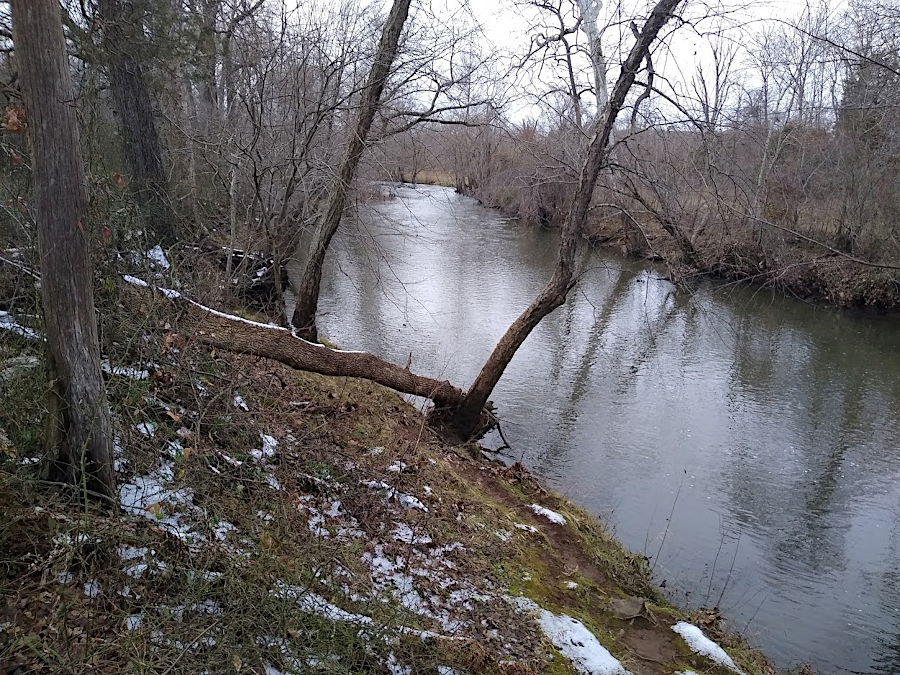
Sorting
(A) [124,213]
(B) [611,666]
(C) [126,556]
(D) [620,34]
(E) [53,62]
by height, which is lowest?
(B) [611,666]

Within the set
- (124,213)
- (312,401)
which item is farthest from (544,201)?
(124,213)

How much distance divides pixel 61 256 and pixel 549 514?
4.82m

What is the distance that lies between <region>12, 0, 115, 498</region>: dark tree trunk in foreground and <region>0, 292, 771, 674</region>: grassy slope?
0.26m

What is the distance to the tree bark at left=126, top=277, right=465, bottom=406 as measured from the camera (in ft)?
16.5

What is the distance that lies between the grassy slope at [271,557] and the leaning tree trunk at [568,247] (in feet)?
6.69

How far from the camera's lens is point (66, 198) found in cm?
268

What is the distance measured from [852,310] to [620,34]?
12387 mm

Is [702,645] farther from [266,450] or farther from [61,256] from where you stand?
[61,256]

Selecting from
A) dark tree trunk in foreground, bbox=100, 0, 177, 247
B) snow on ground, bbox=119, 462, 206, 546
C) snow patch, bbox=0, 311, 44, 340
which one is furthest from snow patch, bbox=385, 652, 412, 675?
dark tree trunk in foreground, bbox=100, 0, 177, 247

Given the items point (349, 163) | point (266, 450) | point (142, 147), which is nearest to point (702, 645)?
point (266, 450)

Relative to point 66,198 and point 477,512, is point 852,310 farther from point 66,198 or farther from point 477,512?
point 66,198

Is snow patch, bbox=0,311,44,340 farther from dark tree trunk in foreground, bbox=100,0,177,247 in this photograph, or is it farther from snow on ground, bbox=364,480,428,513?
dark tree trunk in foreground, bbox=100,0,177,247

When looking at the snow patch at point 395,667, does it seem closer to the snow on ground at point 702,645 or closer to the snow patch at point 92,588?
the snow patch at point 92,588

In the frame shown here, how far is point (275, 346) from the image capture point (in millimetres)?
5672
